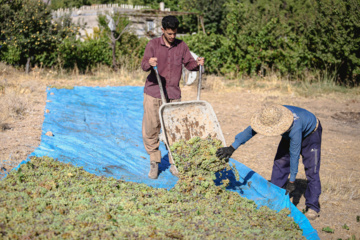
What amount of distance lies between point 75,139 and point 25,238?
301 centimetres

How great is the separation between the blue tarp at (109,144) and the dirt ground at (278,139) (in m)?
0.30

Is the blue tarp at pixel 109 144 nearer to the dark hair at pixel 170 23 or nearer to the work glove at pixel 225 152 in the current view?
the work glove at pixel 225 152

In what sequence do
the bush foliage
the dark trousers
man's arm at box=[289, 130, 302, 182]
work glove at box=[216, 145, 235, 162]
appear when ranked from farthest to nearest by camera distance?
the bush foliage, the dark trousers, work glove at box=[216, 145, 235, 162], man's arm at box=[289, 130, 302, 182]

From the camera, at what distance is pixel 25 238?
279 cm

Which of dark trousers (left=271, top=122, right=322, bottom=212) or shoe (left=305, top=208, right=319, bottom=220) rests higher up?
dark trousers (left=271, top=122, right=322, bottom=212)

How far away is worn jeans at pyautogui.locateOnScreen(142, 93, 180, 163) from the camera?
14.9ft

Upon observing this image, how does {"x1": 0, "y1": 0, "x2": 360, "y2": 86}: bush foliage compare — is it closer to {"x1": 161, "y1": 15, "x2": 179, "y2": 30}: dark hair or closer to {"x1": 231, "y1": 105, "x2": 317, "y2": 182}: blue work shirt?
{"x1": 231, "y1": 105, "x2": 317, "y2": 182}: blue work shirt

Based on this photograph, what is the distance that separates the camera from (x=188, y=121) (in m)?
4.41

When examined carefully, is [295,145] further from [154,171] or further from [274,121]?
[154,171]

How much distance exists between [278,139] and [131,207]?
4.27m

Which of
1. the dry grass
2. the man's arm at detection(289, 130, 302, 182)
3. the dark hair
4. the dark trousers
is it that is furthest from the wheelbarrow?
the dry grass

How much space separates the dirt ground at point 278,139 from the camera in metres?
4.36

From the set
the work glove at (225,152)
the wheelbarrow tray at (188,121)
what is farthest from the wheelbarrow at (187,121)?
the work glove at (225,152)

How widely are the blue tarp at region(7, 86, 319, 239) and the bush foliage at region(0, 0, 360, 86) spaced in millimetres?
3734
